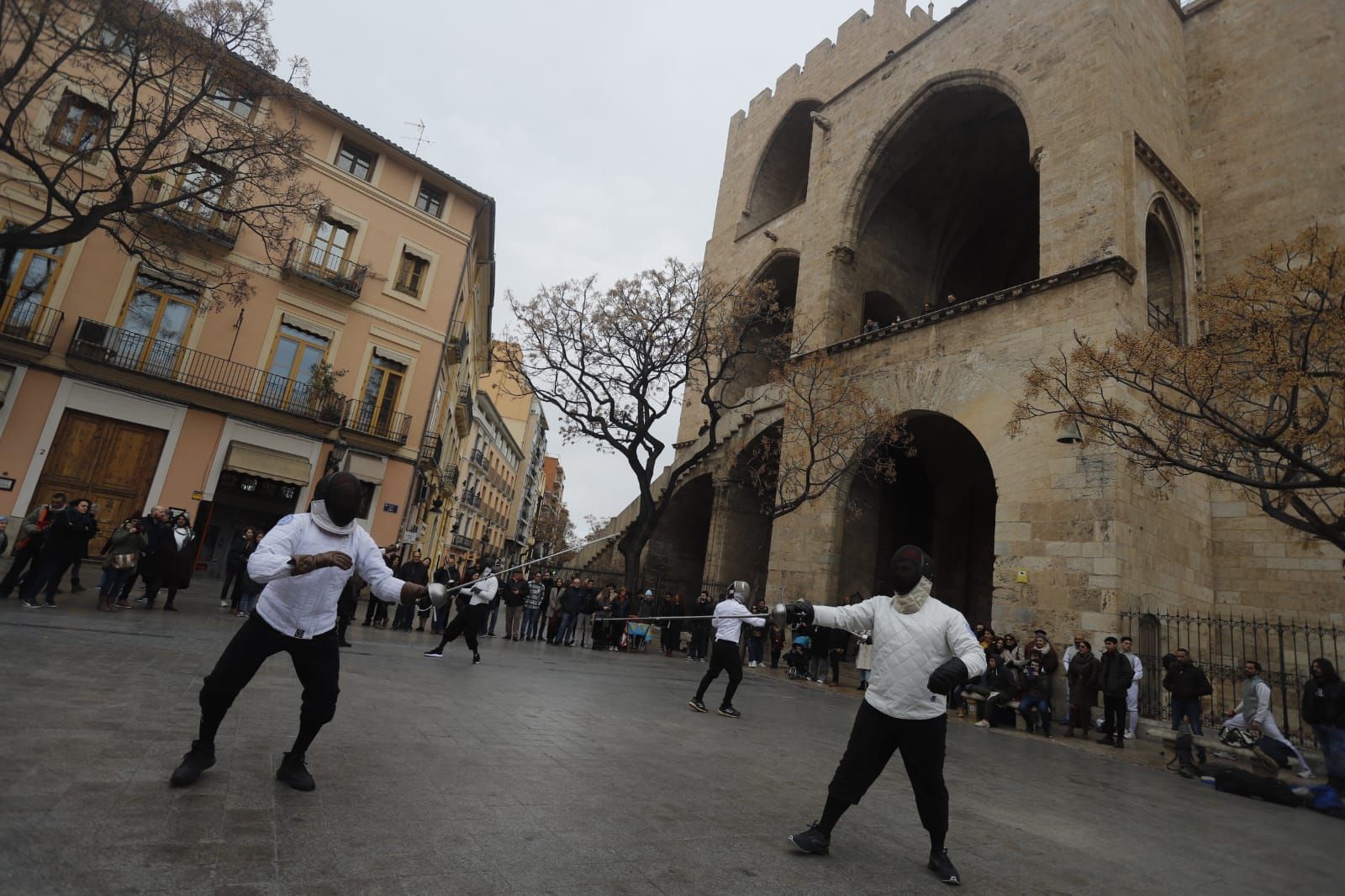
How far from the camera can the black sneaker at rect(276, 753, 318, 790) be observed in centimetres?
338

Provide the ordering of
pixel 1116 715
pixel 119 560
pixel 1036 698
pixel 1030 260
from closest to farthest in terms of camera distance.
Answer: pixel 119 560
pixel 1116 715
pixel 1036 698
pixel 1030 260

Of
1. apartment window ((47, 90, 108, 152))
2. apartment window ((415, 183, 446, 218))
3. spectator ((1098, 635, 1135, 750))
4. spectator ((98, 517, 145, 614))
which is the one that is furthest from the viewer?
apartment window ((415, 183, 446, 218))

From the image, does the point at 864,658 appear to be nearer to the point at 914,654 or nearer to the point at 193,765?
the point at 914,654

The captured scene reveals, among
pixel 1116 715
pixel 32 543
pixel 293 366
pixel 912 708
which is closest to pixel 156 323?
pixel 293 366

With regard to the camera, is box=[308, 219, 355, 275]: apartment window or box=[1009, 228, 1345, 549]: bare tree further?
box=[308, 219, 355, 275]: apartment window

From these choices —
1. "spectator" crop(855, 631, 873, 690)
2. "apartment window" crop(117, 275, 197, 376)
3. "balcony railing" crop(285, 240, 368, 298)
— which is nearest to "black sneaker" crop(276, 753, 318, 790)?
"spectator" crop(855, 631, 873, 690)

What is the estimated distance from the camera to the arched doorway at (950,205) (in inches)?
801

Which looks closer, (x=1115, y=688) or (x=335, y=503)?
(x=335, y=503)

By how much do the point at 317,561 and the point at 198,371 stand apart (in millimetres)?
16908

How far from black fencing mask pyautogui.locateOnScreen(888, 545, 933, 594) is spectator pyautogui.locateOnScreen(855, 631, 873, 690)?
375 millimetres

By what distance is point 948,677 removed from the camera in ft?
10.9

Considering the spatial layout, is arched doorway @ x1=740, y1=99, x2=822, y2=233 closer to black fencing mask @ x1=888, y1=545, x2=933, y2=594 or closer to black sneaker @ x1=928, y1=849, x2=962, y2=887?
black fencing mask @ x1=888, y1=545, x2=933, y2=594

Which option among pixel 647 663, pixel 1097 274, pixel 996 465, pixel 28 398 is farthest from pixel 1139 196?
pixel 28 398

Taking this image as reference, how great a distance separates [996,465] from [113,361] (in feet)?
65.5
